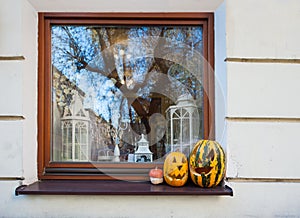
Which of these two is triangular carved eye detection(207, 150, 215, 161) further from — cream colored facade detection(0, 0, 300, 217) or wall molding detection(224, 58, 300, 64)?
wall molding detection(224, 58, 300, 64)

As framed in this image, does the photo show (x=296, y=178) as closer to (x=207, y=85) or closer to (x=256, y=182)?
(x=256, y=182)

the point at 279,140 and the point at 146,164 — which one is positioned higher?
the point at 279,140

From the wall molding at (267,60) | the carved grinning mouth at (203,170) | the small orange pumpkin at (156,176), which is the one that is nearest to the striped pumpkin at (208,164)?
the carved grinning mouth at (203,170)

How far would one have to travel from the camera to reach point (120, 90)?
1455 mm

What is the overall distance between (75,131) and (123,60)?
0.45 meters

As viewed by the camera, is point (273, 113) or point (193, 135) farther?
Result: point (193, 135)

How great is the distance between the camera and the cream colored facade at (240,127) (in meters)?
1.20

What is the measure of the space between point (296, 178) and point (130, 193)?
0.73m

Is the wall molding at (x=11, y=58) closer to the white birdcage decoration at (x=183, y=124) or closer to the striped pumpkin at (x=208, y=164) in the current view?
the white birdcage decoration at (x=183, y=124)

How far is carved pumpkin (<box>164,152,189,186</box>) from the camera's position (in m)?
1.22

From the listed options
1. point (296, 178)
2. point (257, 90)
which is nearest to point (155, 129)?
point (257, 90)

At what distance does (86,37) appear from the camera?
1444mm

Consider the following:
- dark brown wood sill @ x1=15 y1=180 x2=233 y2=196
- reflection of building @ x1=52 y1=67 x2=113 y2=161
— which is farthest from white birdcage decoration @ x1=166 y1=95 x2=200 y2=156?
reflection of building @ x1=52 y1=67 x2=113 y2=161

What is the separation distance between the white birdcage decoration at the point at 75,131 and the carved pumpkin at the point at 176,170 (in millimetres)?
434
